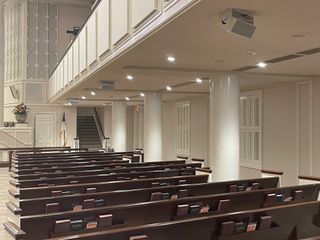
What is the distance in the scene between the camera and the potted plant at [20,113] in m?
16.3

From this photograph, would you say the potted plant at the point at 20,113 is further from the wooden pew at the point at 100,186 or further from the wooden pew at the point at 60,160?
the wooden pew at the point at 100,186

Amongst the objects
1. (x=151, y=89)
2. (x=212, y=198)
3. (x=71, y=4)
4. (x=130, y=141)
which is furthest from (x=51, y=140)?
(x=212, y=198)

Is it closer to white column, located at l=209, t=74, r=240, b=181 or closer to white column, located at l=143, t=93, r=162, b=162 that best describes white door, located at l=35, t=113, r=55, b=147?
white column, located at l=143, t=93, r=162, b=162

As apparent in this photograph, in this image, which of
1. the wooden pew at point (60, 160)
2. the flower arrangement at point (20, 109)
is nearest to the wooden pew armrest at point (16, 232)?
the wooden pew at point (60, 160)

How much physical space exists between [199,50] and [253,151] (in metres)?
5.46

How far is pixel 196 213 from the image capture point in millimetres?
3742

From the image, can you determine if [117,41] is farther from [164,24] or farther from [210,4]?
[210,4]

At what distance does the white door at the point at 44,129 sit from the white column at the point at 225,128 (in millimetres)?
12043

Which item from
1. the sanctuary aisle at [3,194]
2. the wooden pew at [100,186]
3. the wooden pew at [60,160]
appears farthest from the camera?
the wooden pew at [60,160]

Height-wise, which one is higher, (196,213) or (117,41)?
(117,41)

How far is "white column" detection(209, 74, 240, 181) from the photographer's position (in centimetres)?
667

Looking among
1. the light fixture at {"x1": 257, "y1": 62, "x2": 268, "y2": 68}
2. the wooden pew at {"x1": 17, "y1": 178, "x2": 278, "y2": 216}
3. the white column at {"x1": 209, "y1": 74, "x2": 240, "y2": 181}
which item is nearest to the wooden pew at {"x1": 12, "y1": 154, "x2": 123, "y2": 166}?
the white column at {"x1": 209, "y1": 74, "x2": 240, "y2": 181}

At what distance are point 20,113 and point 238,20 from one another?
578 inches

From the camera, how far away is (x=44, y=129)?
57.0 feet
